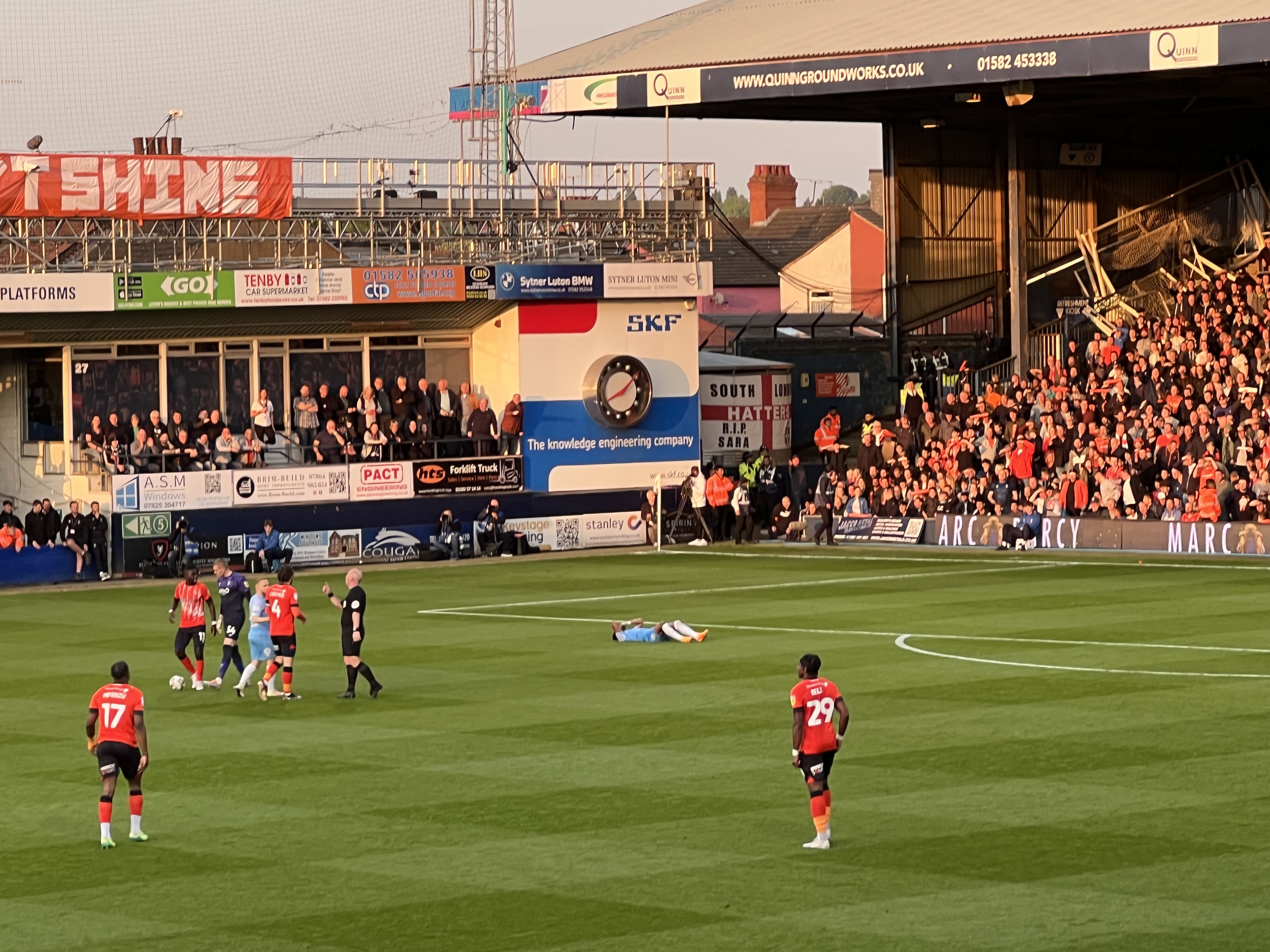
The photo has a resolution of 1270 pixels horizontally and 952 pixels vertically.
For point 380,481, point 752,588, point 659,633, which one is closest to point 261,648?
point 659,633

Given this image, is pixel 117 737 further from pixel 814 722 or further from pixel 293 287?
pixel 293 287

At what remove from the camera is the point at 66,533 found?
41719 millimetres

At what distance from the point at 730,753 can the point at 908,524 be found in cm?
2611

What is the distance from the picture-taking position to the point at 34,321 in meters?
44.3

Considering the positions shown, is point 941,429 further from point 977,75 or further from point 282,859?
point 282,859

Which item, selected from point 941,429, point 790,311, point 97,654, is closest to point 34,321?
point 97,654

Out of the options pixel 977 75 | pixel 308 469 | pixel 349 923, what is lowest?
pixel 349 923

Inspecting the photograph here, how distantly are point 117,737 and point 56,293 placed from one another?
28793 mm

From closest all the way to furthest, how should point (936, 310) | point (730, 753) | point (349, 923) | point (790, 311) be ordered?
point (349, 923), point (730, 753), point (936, 310), point (790, 311)

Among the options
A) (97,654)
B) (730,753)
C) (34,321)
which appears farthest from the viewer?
(34,321)

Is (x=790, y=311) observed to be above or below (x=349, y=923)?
above

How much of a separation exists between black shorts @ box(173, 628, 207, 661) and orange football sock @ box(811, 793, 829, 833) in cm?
1181

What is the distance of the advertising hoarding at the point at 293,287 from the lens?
45.2m

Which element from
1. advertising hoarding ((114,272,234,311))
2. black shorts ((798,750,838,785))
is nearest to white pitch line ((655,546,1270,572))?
advertising hoarding ((114,272,234,311))
